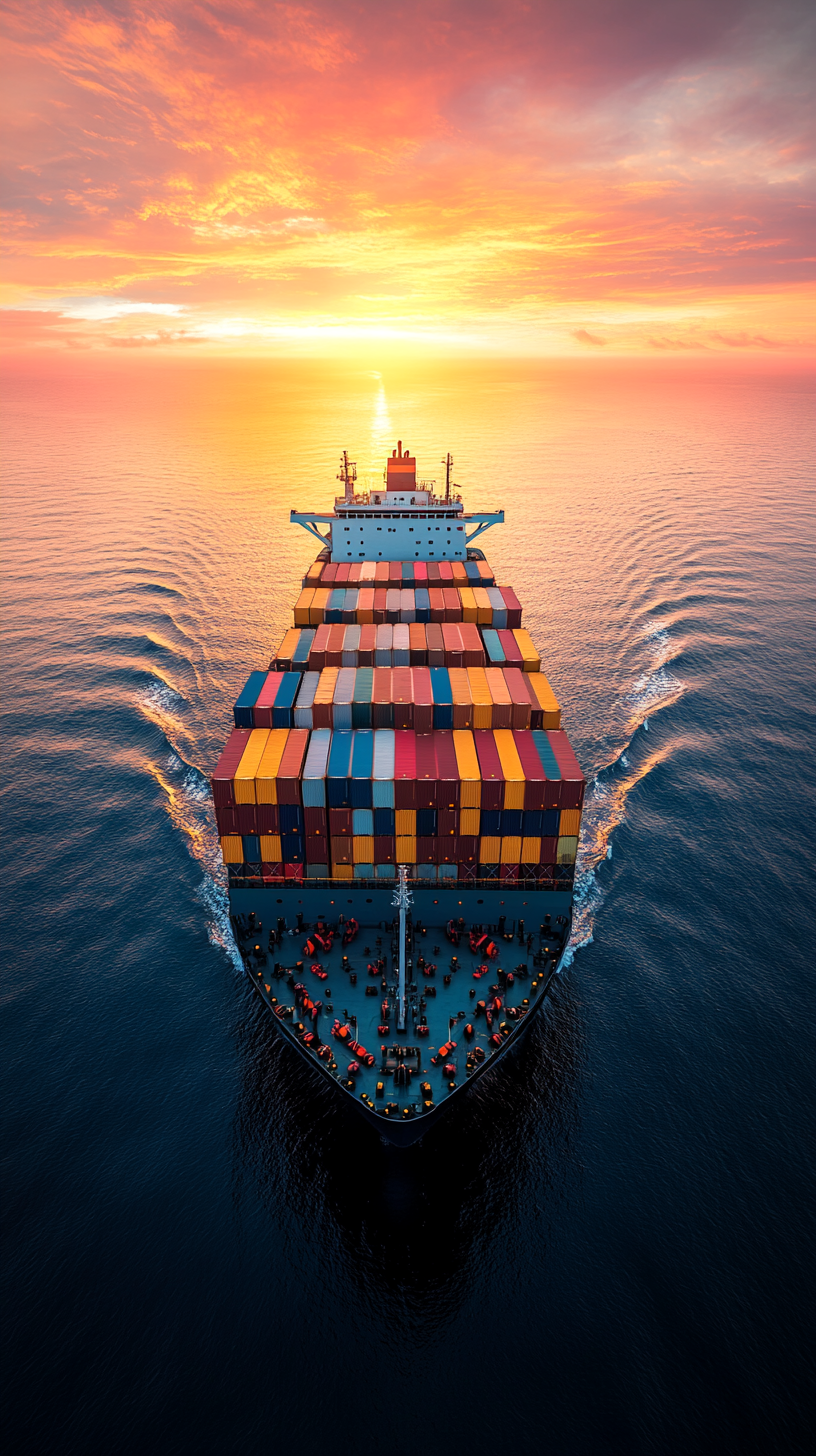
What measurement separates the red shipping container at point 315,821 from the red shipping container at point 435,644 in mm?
15592

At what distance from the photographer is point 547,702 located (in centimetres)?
4294

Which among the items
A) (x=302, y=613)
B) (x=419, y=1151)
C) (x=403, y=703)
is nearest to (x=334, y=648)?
(x=302, y=613)

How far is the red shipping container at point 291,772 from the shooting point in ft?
120

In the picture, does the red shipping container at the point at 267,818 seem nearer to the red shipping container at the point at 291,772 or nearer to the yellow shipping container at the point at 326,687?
the red shipping container at the point at 291,772

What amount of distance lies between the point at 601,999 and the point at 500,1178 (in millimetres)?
11909

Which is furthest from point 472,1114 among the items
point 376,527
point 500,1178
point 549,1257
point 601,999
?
point 376,527

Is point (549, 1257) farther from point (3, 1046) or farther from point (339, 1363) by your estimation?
point (3, 1046)

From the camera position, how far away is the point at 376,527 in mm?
66250

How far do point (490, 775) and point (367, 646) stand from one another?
16.3 m

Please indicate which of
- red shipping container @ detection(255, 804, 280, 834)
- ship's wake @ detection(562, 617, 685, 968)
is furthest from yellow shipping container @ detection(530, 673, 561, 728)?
red shipping container @ detection(255, 804, 280, 834)

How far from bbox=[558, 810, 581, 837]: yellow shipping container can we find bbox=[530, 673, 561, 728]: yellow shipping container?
702 centimetres

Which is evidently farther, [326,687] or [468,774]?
[326,687]

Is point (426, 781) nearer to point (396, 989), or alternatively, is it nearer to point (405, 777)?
point (405, 777)

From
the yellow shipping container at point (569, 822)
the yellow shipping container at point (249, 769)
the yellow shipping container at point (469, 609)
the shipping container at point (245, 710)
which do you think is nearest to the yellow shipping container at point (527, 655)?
the yellow shipping container at point (469, 609)
